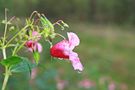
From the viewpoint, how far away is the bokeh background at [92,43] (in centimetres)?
513

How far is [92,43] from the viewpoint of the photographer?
43.0 ft

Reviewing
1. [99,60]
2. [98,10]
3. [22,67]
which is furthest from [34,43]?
[98,10]

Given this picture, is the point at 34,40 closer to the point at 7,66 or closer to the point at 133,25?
the point at 7,66

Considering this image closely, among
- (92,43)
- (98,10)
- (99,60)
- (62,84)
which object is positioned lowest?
(98,10)

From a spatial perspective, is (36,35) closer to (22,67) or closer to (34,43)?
(34,43)

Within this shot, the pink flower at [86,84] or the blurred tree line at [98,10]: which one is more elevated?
the pink flower at [86,84]

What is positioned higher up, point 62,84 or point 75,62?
point 75,62

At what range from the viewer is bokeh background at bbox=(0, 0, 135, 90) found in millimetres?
5134

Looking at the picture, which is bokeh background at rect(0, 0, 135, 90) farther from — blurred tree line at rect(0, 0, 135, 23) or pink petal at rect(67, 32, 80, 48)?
pink petal at rect(67, 32, 80, 48)

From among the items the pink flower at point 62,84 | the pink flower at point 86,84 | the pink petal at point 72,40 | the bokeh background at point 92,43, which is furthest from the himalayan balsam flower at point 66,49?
the pink flower at point 62,84

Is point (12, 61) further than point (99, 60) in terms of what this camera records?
No

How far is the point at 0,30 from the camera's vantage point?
4230mm

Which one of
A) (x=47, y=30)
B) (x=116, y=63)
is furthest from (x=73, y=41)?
(x=116, y=63)

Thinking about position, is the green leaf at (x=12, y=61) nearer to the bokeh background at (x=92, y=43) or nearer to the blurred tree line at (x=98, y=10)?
the bokeh background at (x=92, y=43)
